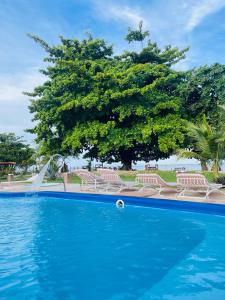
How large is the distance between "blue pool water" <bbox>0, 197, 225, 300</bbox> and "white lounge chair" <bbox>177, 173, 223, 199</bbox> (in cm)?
116

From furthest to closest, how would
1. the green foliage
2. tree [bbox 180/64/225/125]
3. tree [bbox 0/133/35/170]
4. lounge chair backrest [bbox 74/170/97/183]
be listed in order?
1. tree [bbox 0/133/35/170]
2. the green foliage
3. tree [bbox 180/64/225/125]
4. lounge chair backrest [bbox 74/170/97/183]

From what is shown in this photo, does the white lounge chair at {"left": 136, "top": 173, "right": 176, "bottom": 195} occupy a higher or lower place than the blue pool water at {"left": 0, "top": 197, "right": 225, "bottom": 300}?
higher

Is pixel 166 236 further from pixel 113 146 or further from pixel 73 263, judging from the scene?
pixel 113 146

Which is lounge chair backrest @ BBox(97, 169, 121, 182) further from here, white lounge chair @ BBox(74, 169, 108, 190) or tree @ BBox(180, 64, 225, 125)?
tree @ BBox(180, 64, 225, 125)

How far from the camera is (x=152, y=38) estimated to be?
73.0 feet

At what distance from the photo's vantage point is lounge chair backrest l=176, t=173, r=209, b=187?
8.64m

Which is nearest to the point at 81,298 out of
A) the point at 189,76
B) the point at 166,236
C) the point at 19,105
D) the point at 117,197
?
the point at 166,236

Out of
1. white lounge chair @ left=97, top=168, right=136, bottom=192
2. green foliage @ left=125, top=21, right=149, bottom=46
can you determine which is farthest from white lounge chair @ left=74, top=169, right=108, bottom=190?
green foliage @ left=125, top=21, right=149, bottom=46

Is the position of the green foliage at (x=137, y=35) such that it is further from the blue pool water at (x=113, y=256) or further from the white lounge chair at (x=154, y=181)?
the blue pool water at (x=113, y=256)

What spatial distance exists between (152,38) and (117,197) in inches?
644

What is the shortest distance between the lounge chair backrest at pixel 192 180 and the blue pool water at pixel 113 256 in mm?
1161

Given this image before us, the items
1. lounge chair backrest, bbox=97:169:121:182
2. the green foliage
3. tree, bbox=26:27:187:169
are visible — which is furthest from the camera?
the green foliage

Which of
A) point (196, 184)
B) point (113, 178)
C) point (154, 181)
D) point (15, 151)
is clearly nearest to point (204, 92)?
point (113, 178)

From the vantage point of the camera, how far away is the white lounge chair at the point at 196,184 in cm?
866
